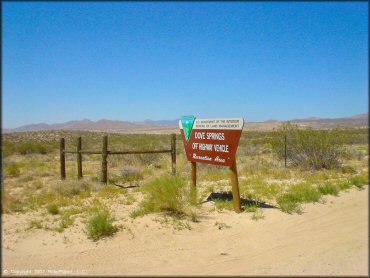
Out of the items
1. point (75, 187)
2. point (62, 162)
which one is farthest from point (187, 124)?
point (62, 162)

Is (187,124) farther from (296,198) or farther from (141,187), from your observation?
(296,198)

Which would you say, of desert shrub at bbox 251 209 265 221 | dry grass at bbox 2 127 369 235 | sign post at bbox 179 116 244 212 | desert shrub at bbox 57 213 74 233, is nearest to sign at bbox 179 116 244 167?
sign post at bbox 179 116 244 212

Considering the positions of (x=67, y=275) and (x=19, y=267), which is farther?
(x=19, y=267)

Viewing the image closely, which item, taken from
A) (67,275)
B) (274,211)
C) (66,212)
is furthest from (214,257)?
(66,212)

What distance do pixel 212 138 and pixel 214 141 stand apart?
0.42 ft

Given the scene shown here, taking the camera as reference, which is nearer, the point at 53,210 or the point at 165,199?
the point at 165,199

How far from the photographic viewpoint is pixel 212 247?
665 centimetres

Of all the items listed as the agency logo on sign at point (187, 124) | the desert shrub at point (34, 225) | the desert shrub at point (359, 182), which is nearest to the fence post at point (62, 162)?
the agency logo on sign at point (187, 124)

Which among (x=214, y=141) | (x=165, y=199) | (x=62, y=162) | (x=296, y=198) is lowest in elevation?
(x=296, y=198)

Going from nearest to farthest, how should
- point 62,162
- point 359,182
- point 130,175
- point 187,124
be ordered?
1. point 359,182
2. point 187,124
3. point 62,162
4. point 130,175

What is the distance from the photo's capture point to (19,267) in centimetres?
605

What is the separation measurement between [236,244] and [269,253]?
2.69ft

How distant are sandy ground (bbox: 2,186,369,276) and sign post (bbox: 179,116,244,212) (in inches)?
48.2

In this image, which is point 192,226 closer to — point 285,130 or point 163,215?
point 163,215
